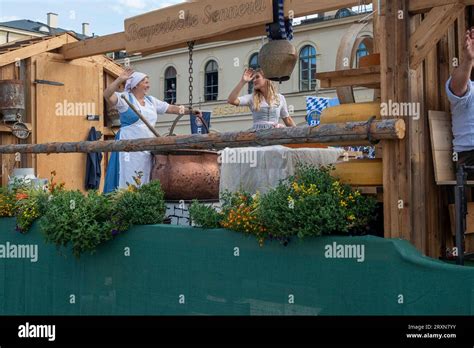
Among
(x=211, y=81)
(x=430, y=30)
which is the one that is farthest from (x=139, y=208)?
(x=211, y=81)

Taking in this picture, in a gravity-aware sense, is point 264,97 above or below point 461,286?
above

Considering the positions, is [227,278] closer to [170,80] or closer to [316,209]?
[316,209]

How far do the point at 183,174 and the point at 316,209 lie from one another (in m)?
2.36

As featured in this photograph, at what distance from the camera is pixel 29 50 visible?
9938 millimetres

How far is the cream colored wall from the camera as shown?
3466cm

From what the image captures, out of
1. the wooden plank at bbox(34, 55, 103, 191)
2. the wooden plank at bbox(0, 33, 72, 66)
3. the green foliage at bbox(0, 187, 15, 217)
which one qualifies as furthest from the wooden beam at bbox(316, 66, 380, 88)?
the wooden plank at bbox(34, 55, 103, 191)

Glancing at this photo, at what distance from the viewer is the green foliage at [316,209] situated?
13.5ft

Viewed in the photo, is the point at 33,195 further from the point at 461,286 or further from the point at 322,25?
the point at 322,25

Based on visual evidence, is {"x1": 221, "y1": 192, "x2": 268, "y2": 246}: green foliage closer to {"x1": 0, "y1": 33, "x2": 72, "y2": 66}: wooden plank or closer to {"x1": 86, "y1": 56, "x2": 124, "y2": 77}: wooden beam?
{"x1": 0, "y1": 33, "x2": 72, "y2": 66}: wooden plank

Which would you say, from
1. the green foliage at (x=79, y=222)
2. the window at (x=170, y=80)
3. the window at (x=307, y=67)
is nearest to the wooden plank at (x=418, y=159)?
the green foliage at (x=79, y=222)

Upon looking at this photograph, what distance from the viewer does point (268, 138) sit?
4.65 m

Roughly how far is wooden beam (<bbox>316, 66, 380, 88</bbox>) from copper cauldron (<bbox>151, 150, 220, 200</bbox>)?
1965 millimetres

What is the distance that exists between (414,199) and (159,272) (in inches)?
77.9
